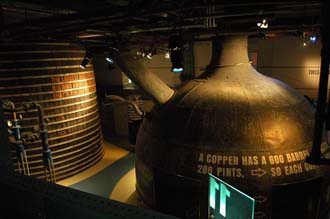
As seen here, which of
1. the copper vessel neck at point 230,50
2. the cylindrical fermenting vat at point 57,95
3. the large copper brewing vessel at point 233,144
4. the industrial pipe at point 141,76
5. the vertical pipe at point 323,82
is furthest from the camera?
the cylindrical fermenting vat at point 57,95

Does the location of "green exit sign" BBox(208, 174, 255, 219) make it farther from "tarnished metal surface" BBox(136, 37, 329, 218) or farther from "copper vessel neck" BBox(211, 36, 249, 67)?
"copper vessel neck" BBox(211, 36, 249, 67)

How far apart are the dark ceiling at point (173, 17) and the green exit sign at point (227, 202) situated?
107 inches

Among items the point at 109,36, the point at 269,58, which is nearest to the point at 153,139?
the point at 109,36

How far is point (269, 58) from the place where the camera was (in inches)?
500

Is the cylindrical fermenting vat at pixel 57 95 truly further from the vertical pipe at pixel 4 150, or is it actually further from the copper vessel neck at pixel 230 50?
the vertical pipe at pixel 4 150

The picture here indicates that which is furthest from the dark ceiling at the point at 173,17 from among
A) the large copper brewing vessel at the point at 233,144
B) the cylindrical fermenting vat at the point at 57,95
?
the cylindrical fermenting vat at the point at 57,95

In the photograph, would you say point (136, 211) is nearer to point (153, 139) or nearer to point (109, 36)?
point (153, 139)

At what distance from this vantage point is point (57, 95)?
10406 mm

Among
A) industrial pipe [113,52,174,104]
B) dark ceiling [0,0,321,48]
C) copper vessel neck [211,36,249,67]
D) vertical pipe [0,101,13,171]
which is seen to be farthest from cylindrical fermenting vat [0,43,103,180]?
vertical pipe [0,101,13,171]

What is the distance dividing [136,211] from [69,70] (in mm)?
9558

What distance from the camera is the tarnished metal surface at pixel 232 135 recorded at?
16.8 feet

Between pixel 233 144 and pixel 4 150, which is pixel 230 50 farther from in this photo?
pixel 4 150

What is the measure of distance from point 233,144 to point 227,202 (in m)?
1.24

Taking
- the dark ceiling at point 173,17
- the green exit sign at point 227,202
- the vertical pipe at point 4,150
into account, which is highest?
the dark ceiling at point 173,17
